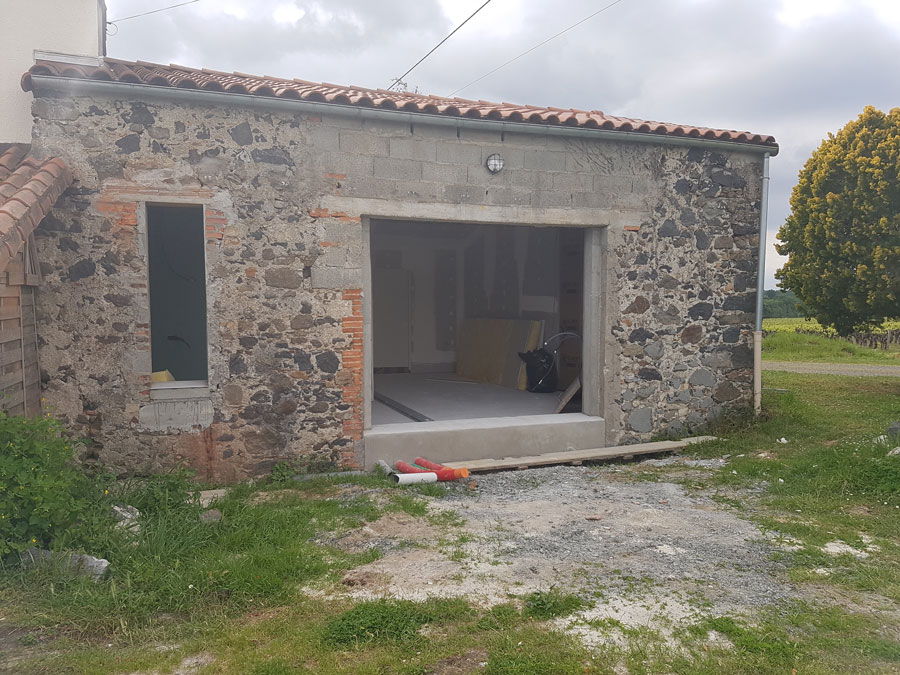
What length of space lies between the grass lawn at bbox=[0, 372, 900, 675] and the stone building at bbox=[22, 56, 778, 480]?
1309 mm

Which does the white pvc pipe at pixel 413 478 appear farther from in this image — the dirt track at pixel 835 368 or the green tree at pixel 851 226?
the dirt track at pixel 835 368

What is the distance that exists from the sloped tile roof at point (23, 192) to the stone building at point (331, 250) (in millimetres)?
234

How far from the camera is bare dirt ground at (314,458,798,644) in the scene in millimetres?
3898

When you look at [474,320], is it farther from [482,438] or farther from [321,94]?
[321,94]

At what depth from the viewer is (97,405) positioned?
6.03 meters

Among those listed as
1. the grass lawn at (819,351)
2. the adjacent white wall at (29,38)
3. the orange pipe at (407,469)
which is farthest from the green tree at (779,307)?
the adjacent white wall at (29,38)

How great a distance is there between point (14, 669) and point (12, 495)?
3.65 feet

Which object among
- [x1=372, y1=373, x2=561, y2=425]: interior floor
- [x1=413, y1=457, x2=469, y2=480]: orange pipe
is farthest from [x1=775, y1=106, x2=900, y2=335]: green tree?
[x1=413, y1=457, x2=469, y2=480]: orange pipe

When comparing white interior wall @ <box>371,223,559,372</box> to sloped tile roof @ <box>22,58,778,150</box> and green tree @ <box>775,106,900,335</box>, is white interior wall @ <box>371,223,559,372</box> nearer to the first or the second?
sloped tile roof @ <box>22,58,778,150</box>

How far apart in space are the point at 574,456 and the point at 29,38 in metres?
7.62

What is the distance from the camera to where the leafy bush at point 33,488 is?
3877 millimetres

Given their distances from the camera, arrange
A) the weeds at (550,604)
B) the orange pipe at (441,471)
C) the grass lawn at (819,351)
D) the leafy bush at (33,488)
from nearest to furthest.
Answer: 1. the weeds at (550,604)
2. the leafy bush at (33,488)
3. the orange pipe at (441,471)
4. the grass lawn at (819,351)

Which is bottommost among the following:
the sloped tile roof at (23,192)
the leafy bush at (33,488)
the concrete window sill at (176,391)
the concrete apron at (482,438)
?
the concrete apron at (482,438)

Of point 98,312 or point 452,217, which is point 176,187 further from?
point 452,217
